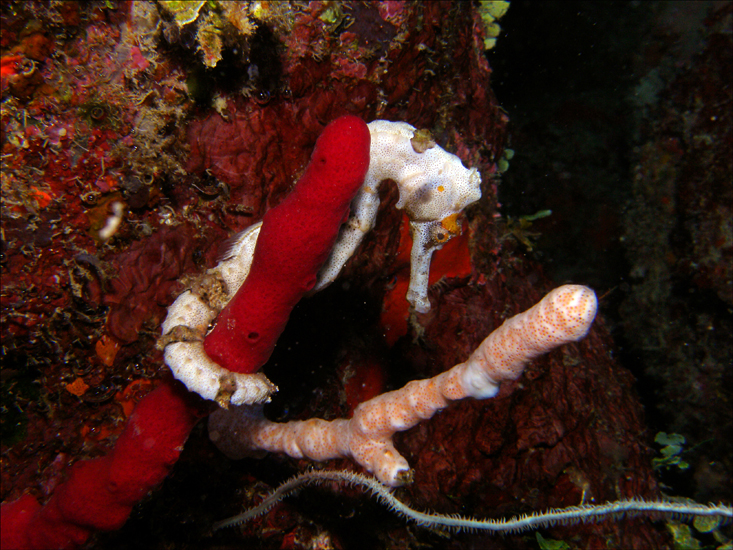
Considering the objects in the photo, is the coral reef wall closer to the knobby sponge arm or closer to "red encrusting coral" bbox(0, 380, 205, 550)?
"red encrusting coral" bbox(0, 380, 205, 550)

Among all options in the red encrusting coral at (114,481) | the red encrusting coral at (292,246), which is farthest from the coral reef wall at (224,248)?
the red encrusting coral at (292,246)

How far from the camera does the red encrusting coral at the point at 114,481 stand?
218cm

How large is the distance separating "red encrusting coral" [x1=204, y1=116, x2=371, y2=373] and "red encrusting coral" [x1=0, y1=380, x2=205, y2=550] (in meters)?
0.56

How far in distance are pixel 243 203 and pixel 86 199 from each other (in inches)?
36.0

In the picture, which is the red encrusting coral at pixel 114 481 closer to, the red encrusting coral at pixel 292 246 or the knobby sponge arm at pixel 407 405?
the red encrusting coral at pixel 292 246

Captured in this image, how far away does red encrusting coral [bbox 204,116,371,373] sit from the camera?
166 cm

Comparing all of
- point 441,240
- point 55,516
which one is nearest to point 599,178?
point 441,240

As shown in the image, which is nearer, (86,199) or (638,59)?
(86,199)

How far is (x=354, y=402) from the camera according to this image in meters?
3.77

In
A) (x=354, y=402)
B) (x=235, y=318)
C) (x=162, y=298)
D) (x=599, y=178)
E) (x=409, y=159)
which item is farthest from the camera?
(x=599, y=178)

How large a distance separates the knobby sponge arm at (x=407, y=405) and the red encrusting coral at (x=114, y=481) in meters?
0.76

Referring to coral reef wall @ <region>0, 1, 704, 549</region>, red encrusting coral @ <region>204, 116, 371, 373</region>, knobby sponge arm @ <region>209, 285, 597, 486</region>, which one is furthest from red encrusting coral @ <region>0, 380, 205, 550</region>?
knobby sponge arm @ <region>209, 285, 597, 486</region>

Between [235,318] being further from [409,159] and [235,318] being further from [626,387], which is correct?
[626,387]

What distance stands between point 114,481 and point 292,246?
6.08 ft
